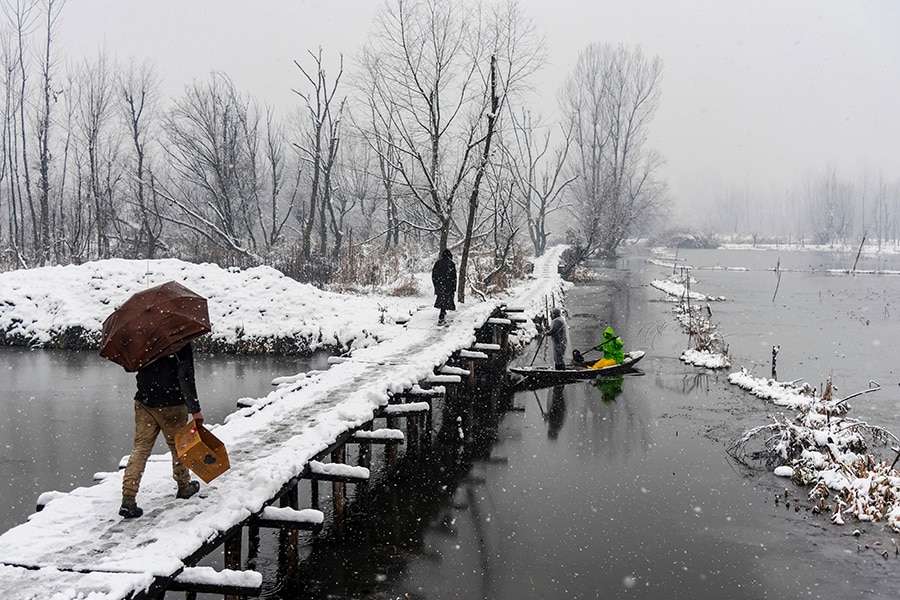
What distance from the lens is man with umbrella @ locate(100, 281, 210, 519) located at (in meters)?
5.32

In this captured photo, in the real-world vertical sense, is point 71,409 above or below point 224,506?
below

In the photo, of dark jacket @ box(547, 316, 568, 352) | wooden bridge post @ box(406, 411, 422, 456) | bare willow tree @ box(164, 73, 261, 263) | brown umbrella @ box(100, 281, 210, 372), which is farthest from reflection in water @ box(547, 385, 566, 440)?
bare willow tree @ box(164, 73, 261, 263)

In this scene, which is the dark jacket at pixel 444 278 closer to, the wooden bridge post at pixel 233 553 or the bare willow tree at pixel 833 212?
the wooden bridge post at pixel 233 553

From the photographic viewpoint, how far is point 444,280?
50.4ft

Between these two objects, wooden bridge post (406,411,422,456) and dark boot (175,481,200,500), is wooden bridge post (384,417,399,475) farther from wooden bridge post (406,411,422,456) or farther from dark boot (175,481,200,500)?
dark boot (175,481,200,500)

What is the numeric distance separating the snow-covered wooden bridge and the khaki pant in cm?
26

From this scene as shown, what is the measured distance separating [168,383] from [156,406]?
8.6 inches

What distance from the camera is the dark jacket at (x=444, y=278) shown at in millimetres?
15250

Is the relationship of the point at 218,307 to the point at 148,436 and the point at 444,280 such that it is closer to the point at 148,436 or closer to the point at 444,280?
the point at 444,280

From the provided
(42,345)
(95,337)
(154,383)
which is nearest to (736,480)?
(154,383)

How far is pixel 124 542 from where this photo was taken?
493cm

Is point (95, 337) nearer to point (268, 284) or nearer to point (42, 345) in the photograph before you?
point (42, 345)

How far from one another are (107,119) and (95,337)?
18981mm

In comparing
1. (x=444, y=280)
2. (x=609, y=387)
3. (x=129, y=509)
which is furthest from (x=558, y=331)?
(x=129, y=509)
